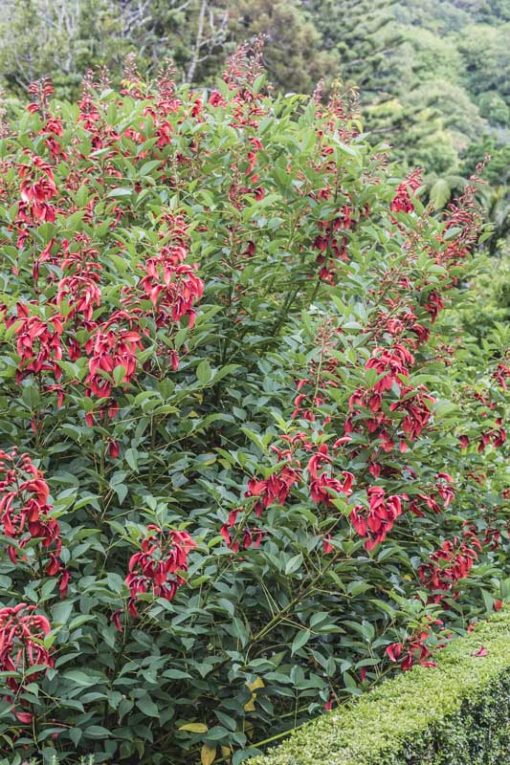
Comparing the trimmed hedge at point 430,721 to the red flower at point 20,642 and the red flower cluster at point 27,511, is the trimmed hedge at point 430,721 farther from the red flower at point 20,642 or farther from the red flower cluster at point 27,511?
the red flower cluster at point 27,511

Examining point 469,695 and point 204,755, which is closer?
point 204,755

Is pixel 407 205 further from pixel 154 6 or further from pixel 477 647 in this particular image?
pixel 154 6

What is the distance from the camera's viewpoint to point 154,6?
21.6 m

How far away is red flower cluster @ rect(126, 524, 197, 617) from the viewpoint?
6.97 feet

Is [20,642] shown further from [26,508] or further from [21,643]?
[26,508]

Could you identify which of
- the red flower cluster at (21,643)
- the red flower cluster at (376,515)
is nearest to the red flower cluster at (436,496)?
the red flower cluster at (376,515)

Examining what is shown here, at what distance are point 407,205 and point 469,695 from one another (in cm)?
184

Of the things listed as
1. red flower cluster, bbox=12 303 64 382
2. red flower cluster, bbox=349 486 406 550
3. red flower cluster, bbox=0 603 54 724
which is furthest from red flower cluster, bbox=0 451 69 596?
red flower cluster, bbox=349 486 406 550

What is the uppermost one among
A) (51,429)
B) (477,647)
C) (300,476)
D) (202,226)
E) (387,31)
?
(202,226)

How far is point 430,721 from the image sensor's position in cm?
248

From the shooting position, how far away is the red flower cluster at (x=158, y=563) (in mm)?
2125

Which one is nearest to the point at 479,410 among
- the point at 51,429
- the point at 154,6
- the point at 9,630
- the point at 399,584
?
the point at 399,584

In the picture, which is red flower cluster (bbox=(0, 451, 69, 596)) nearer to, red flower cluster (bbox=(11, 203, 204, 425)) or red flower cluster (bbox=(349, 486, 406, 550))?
red flower cluster (bbox=(11, 203, 204, 425))

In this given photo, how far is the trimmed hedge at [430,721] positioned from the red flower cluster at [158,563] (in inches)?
20.2
